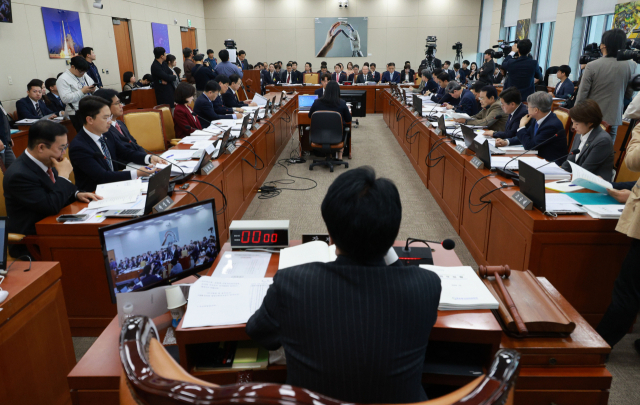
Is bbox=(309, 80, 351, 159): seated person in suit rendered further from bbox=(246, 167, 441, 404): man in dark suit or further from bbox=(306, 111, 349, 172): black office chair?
bbox=(246, 167, 441, 404): man in dark suit

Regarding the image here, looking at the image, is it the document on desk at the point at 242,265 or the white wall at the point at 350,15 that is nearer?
the document on desk at the point at 242,265

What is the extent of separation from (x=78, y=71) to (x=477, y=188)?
4923 mm

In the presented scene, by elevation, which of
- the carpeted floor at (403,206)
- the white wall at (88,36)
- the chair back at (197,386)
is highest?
the white wall at (88,36)

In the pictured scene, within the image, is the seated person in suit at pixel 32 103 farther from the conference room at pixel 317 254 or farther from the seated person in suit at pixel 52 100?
the seated person in suit at pixel 52 100

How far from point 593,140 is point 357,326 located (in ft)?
8.35

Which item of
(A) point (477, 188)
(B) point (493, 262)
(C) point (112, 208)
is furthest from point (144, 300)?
(A) point (477, 188)

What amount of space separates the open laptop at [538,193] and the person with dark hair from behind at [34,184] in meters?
2.41

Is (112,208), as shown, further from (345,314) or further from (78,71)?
(78,71)

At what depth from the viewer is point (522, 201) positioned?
90.8 inches

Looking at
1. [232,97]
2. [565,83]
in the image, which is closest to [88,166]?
[232,97]

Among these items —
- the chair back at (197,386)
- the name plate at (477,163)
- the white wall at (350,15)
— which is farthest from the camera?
the white wall at (350,15)

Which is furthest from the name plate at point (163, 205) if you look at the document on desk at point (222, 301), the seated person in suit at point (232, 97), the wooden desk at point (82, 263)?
the seated person in suit at point (232, 97)

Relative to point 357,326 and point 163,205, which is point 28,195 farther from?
point 357,326

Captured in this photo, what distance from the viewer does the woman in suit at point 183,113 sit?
4375mm
